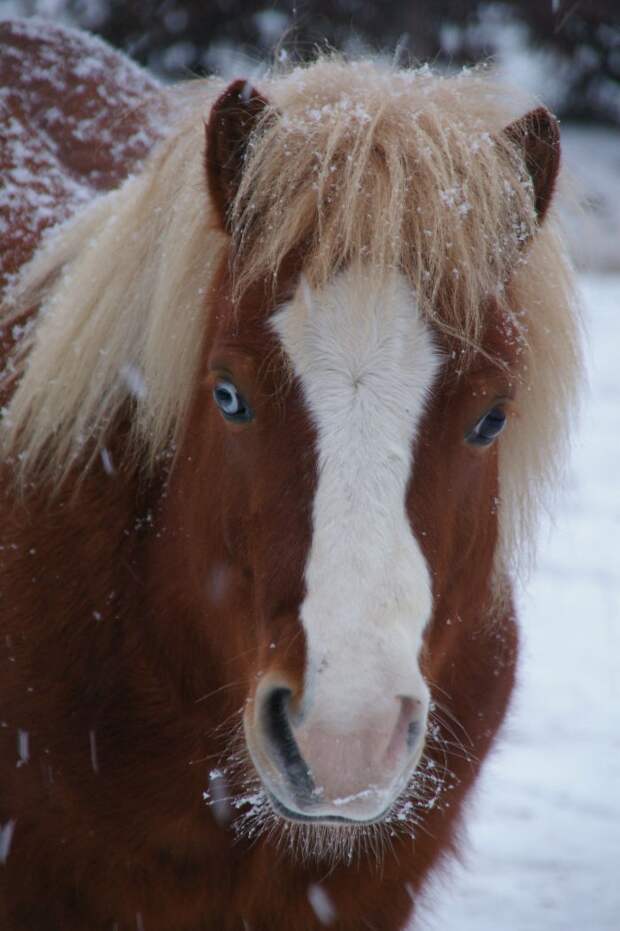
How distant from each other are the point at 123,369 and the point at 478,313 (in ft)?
2.59

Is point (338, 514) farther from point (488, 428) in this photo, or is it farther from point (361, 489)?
point (488, 428)

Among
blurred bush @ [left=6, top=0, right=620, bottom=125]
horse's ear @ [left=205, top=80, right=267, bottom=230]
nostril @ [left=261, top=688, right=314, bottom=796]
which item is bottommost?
blurred bush @ [left=6, top=0, right=620, bottom=125]

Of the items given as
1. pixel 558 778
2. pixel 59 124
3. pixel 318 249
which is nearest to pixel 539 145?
pixel 318 249

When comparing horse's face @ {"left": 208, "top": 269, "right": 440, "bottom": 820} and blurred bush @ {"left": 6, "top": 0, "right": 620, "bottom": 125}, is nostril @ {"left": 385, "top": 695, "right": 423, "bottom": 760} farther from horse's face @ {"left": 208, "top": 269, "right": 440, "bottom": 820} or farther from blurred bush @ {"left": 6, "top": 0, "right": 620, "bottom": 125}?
blurred bush @ {"left": 6, "top": 0, "right": 620, "bottom": 125}

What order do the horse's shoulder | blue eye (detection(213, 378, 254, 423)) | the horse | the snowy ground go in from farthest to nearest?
the snowy ground < the horse's shoulder < blue eye (detection(213, 378, 254, 423)) < the horse

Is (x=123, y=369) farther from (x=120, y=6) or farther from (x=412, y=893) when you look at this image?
(x=120, y=6)

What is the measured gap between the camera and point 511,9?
9.31 meters

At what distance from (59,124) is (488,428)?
2319 millimetres

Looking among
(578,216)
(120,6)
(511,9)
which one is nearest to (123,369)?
(578,216)

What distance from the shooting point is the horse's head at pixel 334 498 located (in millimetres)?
1560

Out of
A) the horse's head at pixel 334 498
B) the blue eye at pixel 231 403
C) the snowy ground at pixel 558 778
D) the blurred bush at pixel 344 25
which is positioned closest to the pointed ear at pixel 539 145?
the horse's head at pixel 334 498

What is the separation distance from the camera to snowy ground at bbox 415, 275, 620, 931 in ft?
10.9

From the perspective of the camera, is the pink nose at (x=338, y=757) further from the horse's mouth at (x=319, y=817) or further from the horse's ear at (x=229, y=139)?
the horse's ear at (x=229, y=139)

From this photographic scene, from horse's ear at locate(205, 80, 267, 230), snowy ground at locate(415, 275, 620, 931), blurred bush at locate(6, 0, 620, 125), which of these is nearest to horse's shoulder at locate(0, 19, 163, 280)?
horse's ear at locate(205, 80, 267, 230)
